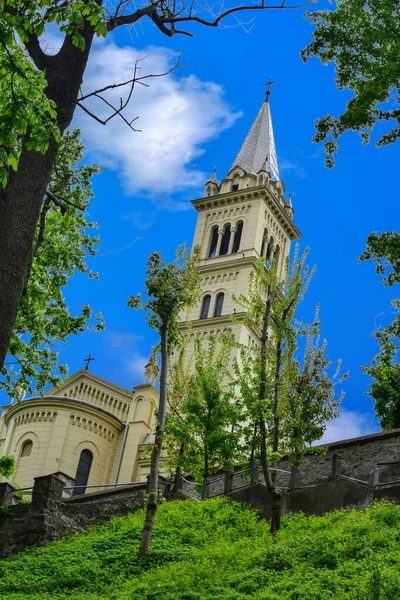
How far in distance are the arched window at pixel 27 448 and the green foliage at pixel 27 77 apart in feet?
128

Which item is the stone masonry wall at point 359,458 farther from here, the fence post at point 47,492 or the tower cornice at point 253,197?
the tower cornice at point 253,197

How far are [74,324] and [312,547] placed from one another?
9758 mm

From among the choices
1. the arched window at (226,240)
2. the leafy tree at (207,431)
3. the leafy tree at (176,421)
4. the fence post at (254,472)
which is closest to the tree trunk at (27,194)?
the fence post at (254,472)

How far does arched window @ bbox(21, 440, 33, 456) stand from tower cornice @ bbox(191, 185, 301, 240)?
82.8ft

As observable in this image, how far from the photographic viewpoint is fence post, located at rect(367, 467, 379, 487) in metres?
20.5

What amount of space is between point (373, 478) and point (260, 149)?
50842 millimetres

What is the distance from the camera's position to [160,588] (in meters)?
15.7

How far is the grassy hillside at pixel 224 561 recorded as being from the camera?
14.4 metres

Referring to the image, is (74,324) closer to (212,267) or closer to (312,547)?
(312,547)

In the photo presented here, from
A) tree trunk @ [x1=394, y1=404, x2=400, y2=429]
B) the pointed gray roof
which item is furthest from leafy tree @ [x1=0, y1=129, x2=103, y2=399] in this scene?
the pointed gray roof

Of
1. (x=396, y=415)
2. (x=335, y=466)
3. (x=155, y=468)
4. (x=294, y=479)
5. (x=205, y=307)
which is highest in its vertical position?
(x=205, y=307)

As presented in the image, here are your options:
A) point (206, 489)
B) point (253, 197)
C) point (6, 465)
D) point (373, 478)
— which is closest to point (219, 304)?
point (253, 197)

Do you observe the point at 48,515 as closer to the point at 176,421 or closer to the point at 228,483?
the point at 228,483

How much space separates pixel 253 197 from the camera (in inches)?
2434
